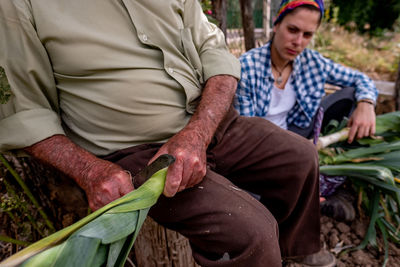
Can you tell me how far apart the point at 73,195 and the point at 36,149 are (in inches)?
15.0

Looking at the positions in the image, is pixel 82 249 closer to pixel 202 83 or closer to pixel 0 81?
pixel 0 81

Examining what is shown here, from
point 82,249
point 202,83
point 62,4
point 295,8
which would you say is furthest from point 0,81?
point 295,8

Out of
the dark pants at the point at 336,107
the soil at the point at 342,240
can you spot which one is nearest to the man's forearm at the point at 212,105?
the soil at the point at 342,240

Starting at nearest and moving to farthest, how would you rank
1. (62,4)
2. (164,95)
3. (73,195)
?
(62,4) < (164,95) < (73,195)

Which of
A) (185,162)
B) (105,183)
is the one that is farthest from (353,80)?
(105,183)

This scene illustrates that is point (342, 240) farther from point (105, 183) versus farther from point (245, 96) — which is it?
point (105, 183)

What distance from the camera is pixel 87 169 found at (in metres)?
0.97

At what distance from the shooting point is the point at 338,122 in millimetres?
2309

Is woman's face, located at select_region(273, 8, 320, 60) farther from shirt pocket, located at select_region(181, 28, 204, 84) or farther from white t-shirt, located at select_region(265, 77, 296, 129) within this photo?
shirt pocket, located at select_region(181, 28, 204, 84)

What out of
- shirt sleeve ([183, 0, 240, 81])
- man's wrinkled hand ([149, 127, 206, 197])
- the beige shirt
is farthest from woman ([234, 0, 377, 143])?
man's wrinkled hand ([149, 127, 206, 197])

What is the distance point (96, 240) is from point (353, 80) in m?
2.16

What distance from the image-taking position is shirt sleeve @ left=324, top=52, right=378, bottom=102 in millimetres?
1980

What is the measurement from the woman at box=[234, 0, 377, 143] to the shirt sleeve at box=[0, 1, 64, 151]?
1248 mm

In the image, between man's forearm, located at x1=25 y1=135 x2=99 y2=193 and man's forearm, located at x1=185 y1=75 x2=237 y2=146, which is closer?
man's forearm, located at x1=25 y1=135 x2=99 y2=193
